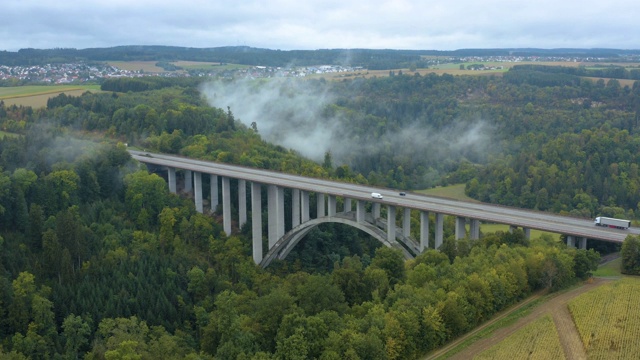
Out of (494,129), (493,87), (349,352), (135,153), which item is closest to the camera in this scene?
(349,352)

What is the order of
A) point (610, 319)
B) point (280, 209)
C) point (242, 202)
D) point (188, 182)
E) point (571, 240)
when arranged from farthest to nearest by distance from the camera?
point (188, 182) < point (242, 202) < point (280, 209) < point (571, 240) < point (610, 319)

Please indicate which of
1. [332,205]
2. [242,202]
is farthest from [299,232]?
[242,202]

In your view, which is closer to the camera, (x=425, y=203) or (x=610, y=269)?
(x=610, y=269)

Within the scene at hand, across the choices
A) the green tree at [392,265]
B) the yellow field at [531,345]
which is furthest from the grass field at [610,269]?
the green tree at [392,265]

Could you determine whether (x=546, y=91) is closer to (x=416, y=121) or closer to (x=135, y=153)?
(x=416, y=121)

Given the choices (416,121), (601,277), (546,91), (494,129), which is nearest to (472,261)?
(601,277)

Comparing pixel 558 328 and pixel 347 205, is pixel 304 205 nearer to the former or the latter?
pixel 347 205
